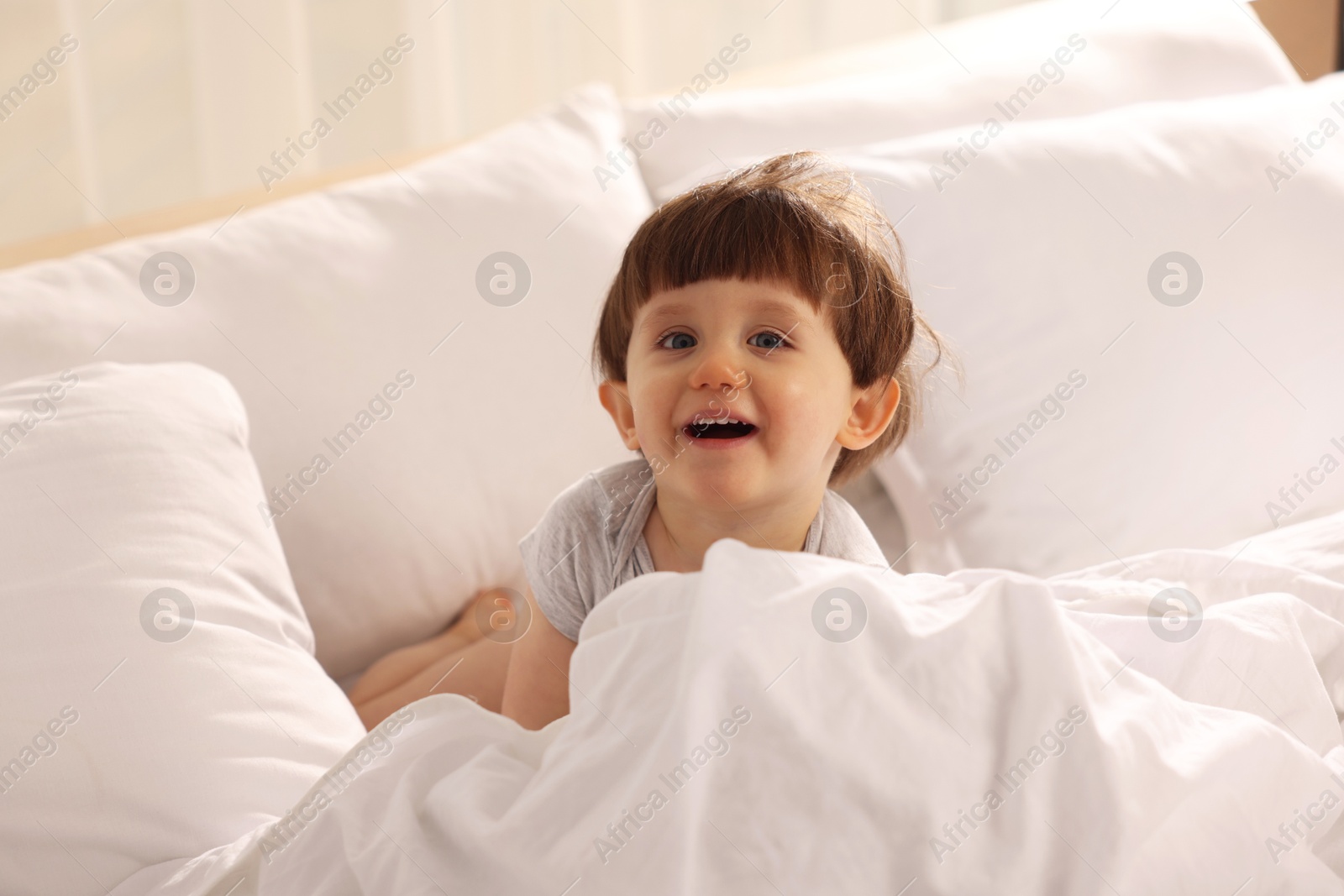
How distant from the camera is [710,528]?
956 millimetres

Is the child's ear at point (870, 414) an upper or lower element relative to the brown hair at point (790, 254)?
lower

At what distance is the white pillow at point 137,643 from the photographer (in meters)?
0.70

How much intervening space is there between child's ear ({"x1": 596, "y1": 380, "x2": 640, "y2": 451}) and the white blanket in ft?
1.06

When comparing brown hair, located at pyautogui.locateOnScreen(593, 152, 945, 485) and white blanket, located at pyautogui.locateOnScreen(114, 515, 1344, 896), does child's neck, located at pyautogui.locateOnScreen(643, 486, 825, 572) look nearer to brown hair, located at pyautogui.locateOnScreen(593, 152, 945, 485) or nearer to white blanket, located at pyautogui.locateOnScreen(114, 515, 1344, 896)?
brown hair, located at pyautogui.locateOnScreen(593, 152, 945, 485)

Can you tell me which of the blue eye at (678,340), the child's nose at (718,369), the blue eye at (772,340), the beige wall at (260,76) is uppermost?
the beige wall at (260,76)

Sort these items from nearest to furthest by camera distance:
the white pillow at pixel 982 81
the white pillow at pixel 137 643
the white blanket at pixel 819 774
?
the white blanket at pixel 819 774, the white pillow at pixel 137 643, the white pillow at pixel 982 81

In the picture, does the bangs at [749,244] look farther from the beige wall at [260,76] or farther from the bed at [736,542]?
the beige wall at [260,76]

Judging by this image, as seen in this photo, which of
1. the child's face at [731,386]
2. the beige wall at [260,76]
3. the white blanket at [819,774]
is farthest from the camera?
the beige wall at [260,76]

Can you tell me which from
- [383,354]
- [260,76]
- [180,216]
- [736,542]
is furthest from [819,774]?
[260,76]

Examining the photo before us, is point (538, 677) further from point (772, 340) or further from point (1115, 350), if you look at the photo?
point (1115, 350)

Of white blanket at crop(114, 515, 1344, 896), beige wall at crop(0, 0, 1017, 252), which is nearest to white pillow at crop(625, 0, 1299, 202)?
beige wall at crop(0, 0, 1017, 252)

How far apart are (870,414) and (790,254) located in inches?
7.2

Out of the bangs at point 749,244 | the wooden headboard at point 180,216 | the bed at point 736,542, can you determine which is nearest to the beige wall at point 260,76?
the wooden headboard at point 180,216

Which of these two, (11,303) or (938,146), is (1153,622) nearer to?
(938,146)
